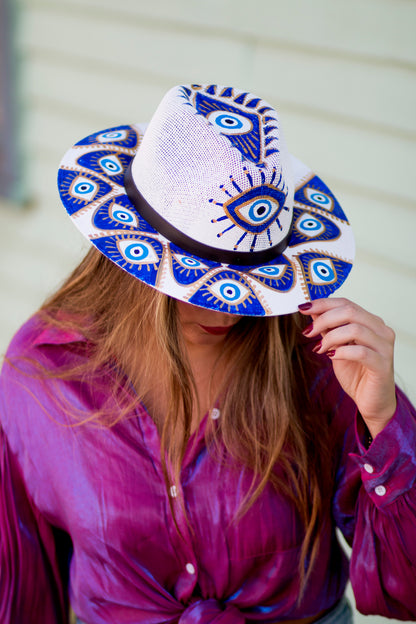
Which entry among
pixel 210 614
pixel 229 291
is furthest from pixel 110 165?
pixel 210 614

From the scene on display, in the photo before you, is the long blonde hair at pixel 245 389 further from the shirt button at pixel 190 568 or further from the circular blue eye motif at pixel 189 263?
the circular blue eye motif at pixel 189 263

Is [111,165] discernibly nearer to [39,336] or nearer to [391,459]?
[39,336]

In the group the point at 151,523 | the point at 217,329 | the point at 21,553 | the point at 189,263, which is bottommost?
the point at 21,553

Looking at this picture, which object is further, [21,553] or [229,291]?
[21,553]

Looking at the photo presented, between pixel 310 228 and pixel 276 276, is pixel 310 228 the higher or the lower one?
the higher one

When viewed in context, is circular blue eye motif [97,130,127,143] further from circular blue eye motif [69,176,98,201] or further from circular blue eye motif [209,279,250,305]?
circular blue eye motif [209,279,250,305]

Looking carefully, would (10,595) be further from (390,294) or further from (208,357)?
(390,294)

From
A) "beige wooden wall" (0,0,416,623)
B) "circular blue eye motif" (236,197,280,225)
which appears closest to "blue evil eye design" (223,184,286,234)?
"circular blue eye motif" (236,197,280,225)

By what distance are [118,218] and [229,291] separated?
0.24 meters

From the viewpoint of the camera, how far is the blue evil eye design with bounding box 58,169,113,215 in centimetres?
114

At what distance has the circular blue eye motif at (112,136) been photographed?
1.32 meters

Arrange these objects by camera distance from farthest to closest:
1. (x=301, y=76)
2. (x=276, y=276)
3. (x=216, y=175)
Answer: (x=301, y=76)
(x=276, y=276)
(x=216, y=175)

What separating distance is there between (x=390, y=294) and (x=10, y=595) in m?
1.45

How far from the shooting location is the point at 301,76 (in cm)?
202
